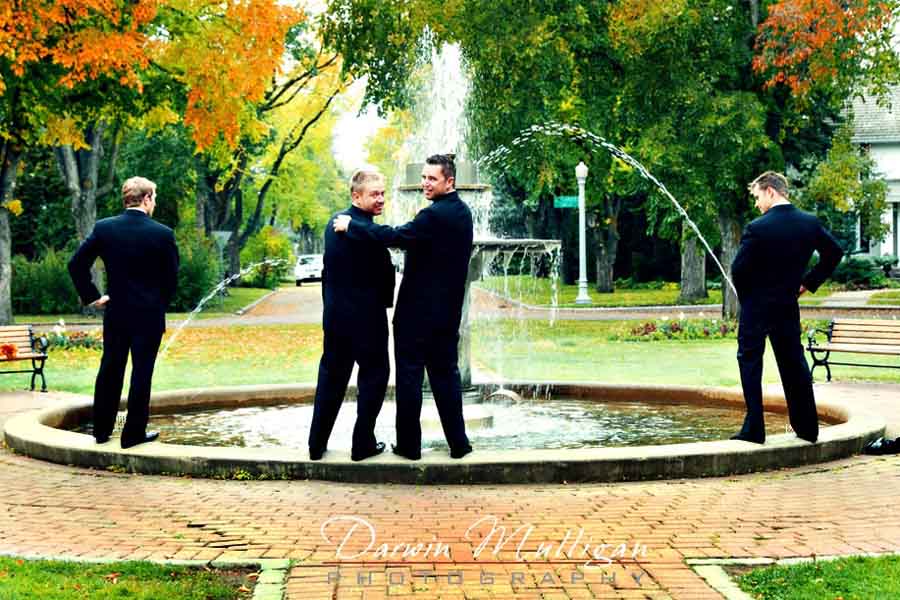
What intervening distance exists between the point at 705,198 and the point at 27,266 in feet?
75.2

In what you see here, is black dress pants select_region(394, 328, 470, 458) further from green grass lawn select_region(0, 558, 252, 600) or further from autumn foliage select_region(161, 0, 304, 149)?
autumn foliage select_region(161, 0, 304, 149)

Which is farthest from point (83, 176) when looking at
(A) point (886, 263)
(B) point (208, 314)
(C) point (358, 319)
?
(A) point (886, 263)

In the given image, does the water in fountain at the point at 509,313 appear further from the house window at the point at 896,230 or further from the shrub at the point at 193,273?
the house window at the point at 896,230

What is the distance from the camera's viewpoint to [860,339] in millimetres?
13898

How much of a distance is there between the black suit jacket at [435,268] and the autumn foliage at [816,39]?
16625 millimetres

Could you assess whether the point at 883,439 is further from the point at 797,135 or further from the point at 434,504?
the point at 797,135

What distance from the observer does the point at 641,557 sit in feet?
17.6

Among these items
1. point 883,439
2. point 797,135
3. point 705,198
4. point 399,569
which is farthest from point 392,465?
point 797,135

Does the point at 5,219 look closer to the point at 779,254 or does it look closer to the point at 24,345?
the point at 24,345

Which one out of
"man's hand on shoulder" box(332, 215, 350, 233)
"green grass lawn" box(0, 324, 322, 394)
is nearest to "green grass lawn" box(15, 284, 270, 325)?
"green grass lawn" box(0, 324, 322, 394)

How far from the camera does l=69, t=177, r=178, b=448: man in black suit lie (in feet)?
26.0

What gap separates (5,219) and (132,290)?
60.7 ft

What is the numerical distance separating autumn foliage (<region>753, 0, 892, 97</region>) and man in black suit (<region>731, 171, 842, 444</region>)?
15231 millimetres

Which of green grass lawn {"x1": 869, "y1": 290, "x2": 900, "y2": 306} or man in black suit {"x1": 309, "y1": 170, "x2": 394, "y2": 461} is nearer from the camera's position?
man in black suit {"x1": 309, "y1": 170, "x2": 394, "y2": 461}
